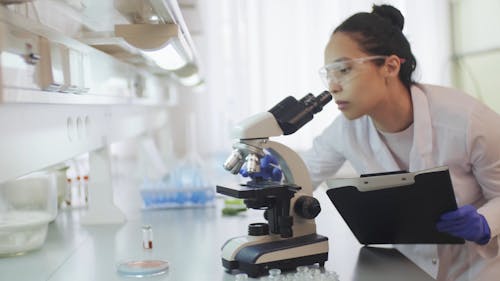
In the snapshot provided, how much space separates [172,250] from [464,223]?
820 mm

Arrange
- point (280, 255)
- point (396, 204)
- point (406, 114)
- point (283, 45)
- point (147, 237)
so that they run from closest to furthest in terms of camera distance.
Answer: point (280, 255) < point (396, 204) < point (147, 237) < point (406, 114) < point (283, 45)

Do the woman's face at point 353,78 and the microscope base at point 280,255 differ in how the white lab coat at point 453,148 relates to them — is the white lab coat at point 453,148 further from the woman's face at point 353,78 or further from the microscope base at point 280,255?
the microscope base at point 280,255

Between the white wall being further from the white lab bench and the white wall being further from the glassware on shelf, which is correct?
the glassware on shelf

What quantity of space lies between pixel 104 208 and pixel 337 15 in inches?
97.0

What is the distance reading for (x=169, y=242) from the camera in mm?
1830

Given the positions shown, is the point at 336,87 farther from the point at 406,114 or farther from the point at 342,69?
the point at 406,114

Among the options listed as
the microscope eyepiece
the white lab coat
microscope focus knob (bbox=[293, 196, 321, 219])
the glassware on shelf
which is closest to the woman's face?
the white lab coat

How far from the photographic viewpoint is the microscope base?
1367mm

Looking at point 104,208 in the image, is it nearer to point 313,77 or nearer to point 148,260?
point 148,260

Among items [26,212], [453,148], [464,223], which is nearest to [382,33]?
[453,148]

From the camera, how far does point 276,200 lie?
1.45 m

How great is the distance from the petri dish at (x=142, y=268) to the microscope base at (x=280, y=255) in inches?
6.4

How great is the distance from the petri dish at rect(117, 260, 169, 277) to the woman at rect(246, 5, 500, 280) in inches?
28.3

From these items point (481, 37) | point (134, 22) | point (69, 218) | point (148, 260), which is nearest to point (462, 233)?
point (148, 260)
